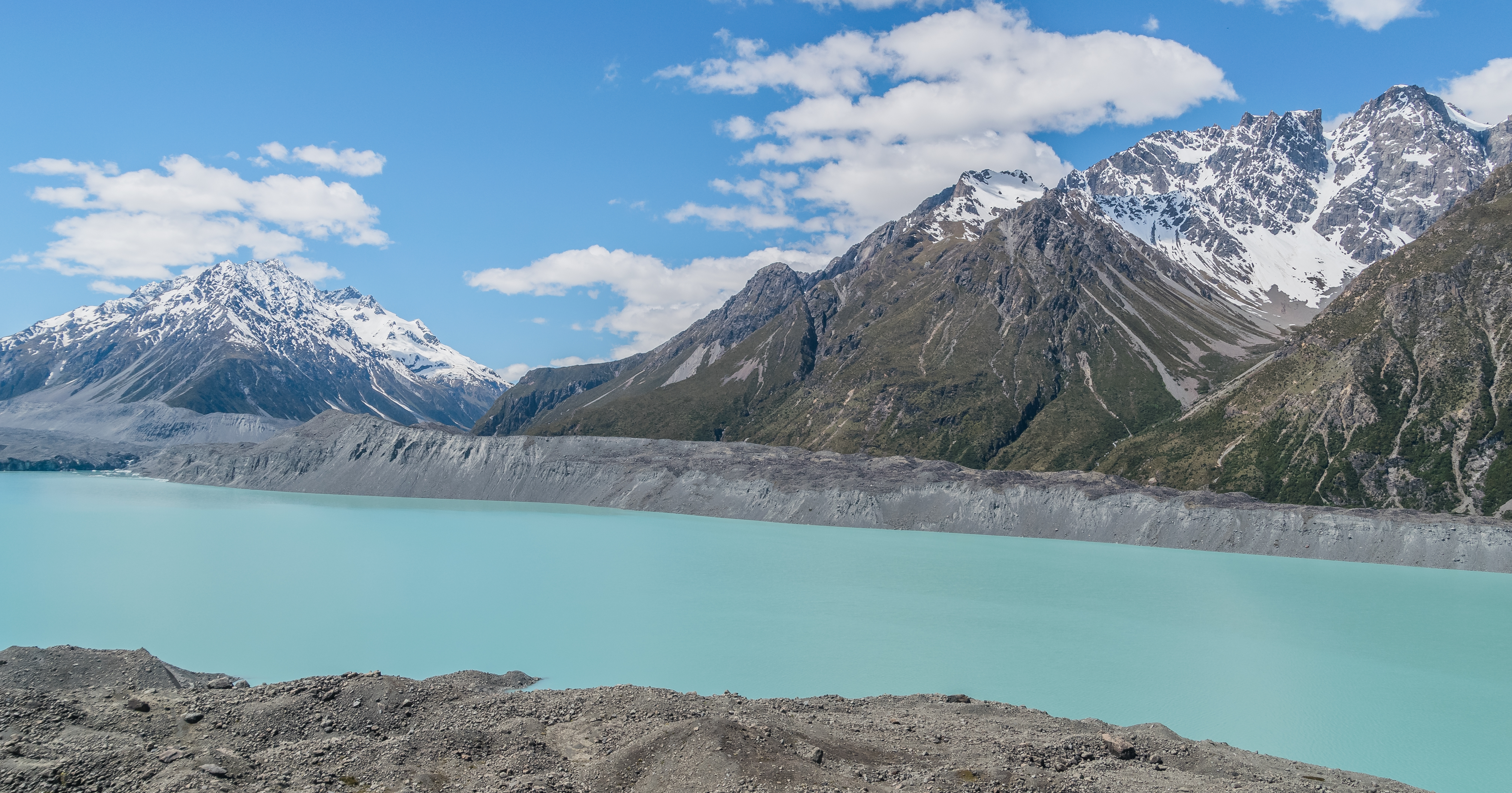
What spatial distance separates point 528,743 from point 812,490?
109356mm

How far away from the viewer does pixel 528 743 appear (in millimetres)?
23312

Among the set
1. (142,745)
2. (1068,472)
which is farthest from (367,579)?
(1068,472)

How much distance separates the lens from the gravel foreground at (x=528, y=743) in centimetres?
2016

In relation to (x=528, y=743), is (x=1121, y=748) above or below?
above

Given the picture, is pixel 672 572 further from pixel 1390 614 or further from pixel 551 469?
pixel 551 469

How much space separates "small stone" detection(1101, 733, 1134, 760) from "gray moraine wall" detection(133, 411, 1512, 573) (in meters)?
92.1

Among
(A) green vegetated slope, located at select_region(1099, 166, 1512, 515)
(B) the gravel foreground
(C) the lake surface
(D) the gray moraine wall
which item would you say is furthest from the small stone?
(A) green vegetated slope, located at select_region(1099, 166, 1512, 515)

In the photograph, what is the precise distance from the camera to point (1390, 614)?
5966 cm

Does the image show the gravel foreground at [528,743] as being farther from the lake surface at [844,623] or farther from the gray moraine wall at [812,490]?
the gray moraine wall at [812,490]

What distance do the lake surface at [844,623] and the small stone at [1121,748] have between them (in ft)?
29.0

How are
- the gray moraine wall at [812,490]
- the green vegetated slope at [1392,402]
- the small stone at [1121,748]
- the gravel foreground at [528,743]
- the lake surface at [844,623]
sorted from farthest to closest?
the green vegetated slope at [1392,402]
the gray moraine wall at [812,490]
the lake surface at [844,623]
the small stone at [1121,748]
the gravel foreground at [528,743]

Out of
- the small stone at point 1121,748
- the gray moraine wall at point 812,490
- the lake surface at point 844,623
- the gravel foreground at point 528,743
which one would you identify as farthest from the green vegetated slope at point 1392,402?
the gravel foreground at point 528,743

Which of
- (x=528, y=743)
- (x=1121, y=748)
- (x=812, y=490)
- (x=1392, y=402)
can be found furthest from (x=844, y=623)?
(x=1392, y=402)

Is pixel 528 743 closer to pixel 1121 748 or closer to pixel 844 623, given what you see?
pixel 1121 748
